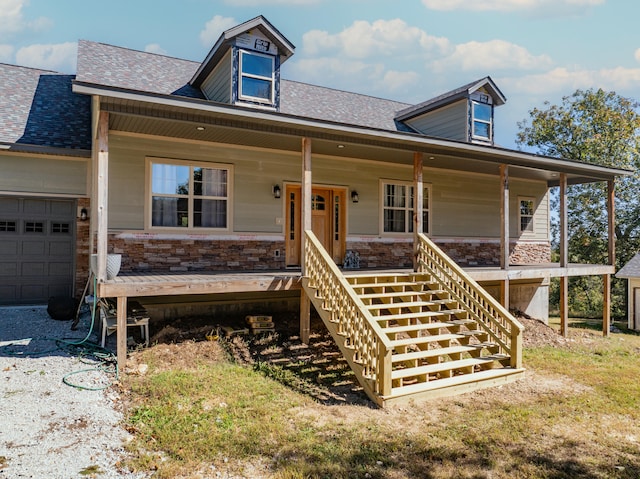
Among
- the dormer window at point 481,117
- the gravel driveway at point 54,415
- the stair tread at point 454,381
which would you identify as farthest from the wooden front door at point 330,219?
the gravel driveway at point 54,415

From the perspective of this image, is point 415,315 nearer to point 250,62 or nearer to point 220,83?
point 250,62

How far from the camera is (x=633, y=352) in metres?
9.86

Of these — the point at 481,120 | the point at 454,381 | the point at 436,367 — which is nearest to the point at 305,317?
the point at 436,367

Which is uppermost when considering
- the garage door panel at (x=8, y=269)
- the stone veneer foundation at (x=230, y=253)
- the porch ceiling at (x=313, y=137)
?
the porch ceiling at (x=313, y=137)

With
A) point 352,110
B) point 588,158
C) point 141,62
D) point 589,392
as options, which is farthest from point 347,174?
point 588,158

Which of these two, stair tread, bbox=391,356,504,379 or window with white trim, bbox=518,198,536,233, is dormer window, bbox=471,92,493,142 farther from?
stair tread, bbox=391,356,504,379

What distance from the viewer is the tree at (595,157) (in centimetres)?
2106

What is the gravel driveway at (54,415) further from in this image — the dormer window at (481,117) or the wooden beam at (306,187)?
the dormer window at (481,117)

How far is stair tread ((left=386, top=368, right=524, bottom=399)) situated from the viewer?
5.67 m

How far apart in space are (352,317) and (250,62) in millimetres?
6329

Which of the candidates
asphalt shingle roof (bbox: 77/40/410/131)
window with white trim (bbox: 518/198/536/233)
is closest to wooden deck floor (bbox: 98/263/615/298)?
asphalt shingle roof (bbox: 77/40/410/131)

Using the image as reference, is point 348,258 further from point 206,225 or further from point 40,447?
point 40,447

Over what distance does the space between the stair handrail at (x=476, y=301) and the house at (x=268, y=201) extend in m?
0.04

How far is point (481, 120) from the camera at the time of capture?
41.3 ft
